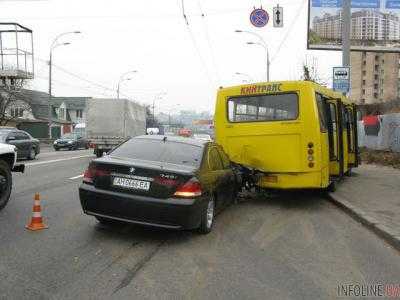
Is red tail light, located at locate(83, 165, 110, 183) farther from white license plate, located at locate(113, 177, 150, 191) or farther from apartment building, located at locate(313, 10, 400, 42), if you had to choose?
apartment building, located at locate(313, 10, 400, 42)

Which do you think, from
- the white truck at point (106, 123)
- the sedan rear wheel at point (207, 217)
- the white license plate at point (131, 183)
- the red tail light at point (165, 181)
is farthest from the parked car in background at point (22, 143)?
the red tail light at point (165, 181)

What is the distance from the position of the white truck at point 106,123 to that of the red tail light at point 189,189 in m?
20.4

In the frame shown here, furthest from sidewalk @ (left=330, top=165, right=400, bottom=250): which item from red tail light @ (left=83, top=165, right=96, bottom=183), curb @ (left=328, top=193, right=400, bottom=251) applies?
red tail light @ (left=83, top=165, right=96, bottom=183)

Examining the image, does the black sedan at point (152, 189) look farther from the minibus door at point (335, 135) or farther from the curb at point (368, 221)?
the minibus door at point (335, 135)

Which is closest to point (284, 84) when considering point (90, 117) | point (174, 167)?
point (174, 167)

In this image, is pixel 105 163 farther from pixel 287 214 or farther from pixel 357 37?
pixel 357 37

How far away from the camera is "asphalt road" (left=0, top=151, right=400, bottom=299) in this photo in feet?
17.2

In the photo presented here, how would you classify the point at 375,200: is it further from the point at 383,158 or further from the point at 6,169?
the point at 383,158

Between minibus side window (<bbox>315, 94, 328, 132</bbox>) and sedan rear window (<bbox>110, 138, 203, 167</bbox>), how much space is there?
3.89 meters

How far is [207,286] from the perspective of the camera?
5395 mm

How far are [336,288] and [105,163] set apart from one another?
3.52 m

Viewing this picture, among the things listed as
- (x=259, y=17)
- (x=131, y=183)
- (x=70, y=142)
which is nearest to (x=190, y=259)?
(x=131, y=183)

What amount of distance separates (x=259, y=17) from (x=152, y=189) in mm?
14701

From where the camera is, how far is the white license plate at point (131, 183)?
7.16m
